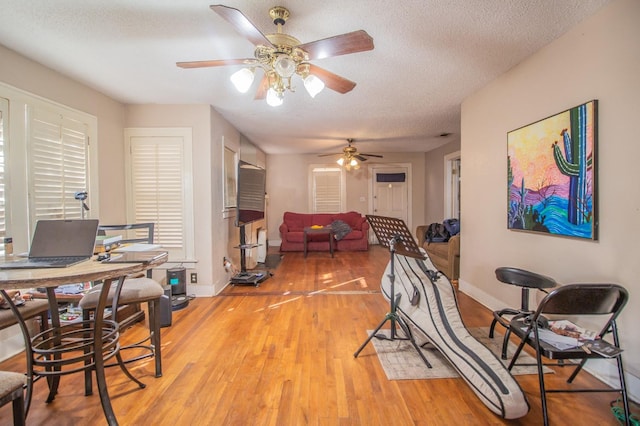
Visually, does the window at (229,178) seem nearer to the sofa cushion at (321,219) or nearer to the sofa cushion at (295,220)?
the sofa cushion at (295,220)

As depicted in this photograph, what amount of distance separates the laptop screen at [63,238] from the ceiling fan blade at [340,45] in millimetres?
1515

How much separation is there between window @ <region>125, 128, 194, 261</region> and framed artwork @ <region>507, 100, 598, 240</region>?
342 centimetres

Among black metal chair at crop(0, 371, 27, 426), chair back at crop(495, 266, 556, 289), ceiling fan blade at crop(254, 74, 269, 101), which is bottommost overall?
black metal chair at crop(0, 371, 27, 426)

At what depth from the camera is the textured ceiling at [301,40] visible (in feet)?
5.96

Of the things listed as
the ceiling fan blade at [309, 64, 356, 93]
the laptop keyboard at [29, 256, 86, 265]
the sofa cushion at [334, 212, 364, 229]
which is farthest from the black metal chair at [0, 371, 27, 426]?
the sofa cushion at [334, 212, 364, 229]

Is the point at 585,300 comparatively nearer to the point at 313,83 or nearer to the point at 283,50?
the point at 313,83

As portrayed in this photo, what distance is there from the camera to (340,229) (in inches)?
266

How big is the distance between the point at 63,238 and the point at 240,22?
4.73 feet

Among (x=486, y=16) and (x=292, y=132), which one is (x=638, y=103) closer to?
(x=486, y=16)

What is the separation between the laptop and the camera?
4.96 feet

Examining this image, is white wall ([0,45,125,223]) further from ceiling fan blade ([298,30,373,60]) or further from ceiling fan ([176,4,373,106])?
ceiling fan blade ([298,30,373,60])

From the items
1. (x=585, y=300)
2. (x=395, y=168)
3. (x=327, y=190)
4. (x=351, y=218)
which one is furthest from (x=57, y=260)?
(x=395, y=168)

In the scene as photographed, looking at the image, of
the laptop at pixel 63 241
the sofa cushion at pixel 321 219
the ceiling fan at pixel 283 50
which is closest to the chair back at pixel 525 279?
the ceiling fan at pixel 283 50

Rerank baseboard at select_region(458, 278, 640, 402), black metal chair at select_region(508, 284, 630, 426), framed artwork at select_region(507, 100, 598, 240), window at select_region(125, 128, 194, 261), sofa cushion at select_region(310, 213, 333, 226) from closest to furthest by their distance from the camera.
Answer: black metal chair at select_region(508, 284, 630, 426)
baseboard at select_region(458, 278, 640, 402)
framed artwork at select_region(507, 100, 598, 240)
window at select_region(125, 128, 194, 261)
sofa cushion at select_region(310, 213, 333, 226)
